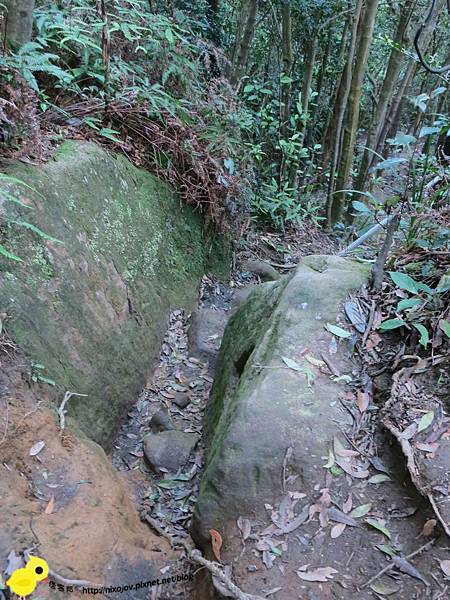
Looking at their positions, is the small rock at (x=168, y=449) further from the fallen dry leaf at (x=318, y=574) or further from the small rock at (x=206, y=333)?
the fallen dry leaf at (x=318, y=574)

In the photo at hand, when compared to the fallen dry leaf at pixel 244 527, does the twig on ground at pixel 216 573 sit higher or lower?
lower

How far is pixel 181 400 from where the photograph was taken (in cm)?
391

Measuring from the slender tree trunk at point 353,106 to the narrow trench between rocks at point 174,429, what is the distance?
3.47 m

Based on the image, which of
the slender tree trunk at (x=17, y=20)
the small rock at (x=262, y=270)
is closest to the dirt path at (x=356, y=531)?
the small rock at (x=262, y=270)

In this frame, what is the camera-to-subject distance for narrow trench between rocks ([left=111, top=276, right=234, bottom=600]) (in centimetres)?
291

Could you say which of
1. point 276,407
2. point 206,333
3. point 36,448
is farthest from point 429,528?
point 206,333

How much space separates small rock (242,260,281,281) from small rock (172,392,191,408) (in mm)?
2463

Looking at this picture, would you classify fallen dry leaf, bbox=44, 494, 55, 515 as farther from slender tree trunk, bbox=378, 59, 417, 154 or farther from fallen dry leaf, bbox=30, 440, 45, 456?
slender tree trunk, bbox=378, 59, 417, 154

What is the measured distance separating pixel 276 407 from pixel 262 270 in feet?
12.2

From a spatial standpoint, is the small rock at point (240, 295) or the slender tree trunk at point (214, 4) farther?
the slender tree trunk at point (214, 4)

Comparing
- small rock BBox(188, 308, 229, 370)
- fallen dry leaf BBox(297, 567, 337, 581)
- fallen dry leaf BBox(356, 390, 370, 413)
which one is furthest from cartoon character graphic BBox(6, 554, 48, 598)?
small rock BBox(188, 308, 229, 370)

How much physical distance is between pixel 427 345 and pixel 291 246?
4.26 metres

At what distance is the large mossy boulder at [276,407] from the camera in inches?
89.0

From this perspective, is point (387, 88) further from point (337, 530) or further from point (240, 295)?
point (337, 530)
